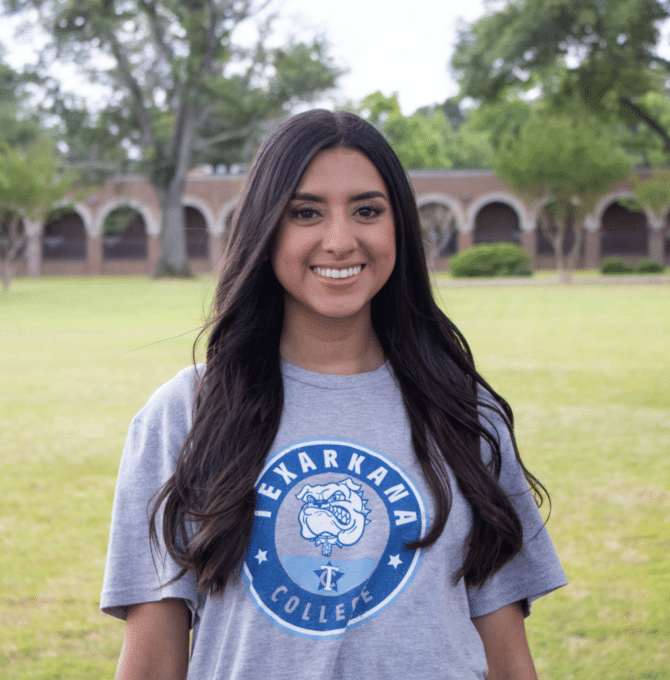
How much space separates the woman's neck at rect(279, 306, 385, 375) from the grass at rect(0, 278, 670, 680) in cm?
27

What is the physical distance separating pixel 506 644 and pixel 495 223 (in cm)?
4783

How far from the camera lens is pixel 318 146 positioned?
5.19 feet

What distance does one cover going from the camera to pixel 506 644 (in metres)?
1.72

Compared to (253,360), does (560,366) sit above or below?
below

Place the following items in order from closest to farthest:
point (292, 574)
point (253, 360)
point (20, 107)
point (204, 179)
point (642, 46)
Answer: point (292, 574), point (253, 360), point (642, 46), point (204, 179), point (20, 107)

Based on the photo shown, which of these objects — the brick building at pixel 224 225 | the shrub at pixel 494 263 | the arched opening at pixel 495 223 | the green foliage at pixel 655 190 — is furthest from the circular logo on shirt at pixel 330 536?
the arched opening at pixel 495 223

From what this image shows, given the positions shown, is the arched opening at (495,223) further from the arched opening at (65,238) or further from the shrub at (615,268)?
the arched opening at (65,238)

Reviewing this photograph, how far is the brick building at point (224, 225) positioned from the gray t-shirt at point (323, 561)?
1769 inches

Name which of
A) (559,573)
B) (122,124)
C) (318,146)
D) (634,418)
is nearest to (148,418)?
(318,146)

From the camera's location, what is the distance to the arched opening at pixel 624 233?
1859 inches

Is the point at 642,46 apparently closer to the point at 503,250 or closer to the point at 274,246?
the point at 274,246

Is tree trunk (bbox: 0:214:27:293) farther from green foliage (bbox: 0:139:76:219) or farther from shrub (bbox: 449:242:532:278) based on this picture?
shrub (bbox: 449:242:532:278)

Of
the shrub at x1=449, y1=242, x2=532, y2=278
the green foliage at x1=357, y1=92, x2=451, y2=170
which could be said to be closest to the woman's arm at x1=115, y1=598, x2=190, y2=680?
the green foliage at x1=357, y1=92, x2=451, y2=170

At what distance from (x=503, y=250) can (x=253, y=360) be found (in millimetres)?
36020
